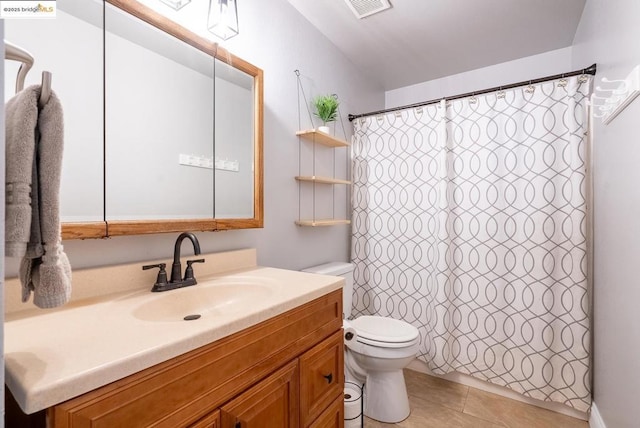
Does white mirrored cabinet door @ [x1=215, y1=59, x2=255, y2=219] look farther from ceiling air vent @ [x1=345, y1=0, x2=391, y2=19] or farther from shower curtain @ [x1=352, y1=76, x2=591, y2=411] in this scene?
shower curtain @ [x1=352, y1=76, x2=591, y2=411]

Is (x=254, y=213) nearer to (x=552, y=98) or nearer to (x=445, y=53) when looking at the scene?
(x=552, y=98)

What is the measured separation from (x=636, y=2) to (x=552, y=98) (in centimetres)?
67

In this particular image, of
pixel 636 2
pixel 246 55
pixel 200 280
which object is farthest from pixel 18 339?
pixel 636 2

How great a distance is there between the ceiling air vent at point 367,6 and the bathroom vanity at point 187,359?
5.26 ft

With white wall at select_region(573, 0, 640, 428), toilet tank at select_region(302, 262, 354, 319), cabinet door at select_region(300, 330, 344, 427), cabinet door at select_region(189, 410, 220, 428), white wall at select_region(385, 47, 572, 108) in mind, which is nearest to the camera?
cabinet door at select_region(189, 410, 220, 428)

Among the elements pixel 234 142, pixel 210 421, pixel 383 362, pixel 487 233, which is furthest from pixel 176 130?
pixel 487 233

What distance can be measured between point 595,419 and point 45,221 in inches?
96.9

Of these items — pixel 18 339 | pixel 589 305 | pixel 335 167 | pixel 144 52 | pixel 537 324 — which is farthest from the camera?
pixel 335 167

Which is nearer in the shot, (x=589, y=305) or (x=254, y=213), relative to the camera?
(x=254, y=213)

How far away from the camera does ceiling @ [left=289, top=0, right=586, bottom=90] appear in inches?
72.7

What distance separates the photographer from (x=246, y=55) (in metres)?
1.56

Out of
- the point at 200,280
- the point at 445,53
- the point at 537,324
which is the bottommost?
the point at 537,324

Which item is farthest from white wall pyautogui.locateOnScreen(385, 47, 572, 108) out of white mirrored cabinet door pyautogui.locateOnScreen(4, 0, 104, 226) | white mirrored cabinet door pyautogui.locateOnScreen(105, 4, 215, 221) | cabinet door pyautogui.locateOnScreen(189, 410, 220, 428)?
cabinet door pyautogui.locateOnScreen(189, 410, 220, 428)

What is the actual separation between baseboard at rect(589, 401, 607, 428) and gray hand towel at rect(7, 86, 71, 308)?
2289 millimetres
